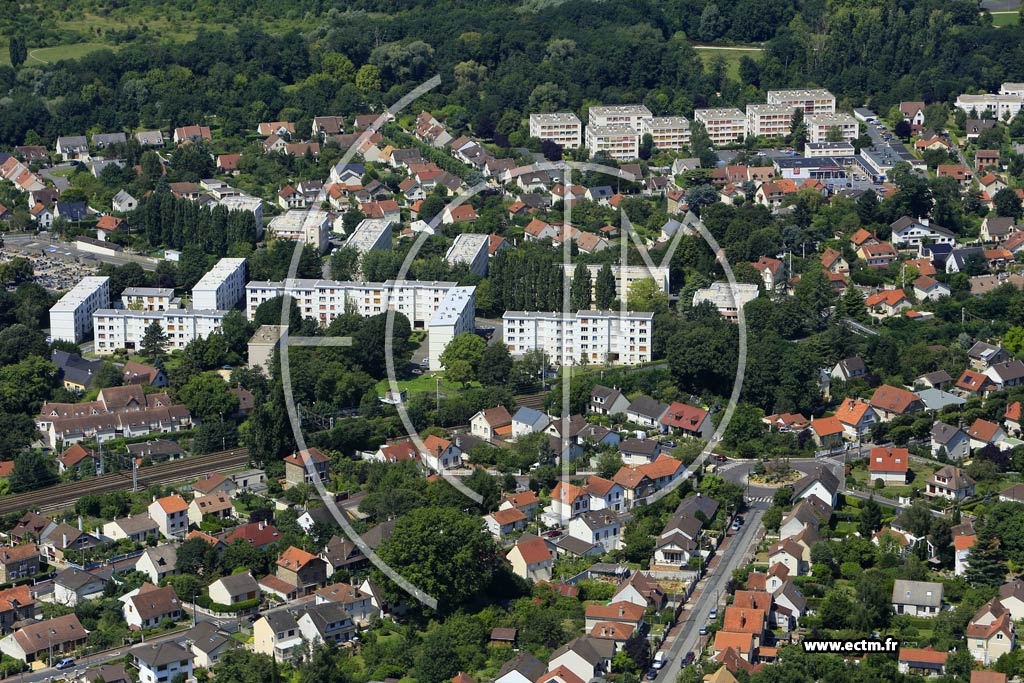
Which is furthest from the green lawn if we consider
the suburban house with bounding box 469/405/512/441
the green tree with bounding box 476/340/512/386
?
the suburban house with bounding box 469/405/512/441

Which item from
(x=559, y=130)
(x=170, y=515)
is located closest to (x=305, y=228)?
(x=559, y=130)

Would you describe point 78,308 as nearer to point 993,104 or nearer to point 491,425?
point 491,425

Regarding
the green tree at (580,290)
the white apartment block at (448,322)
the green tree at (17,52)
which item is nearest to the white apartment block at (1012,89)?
the green tree at (580,290)

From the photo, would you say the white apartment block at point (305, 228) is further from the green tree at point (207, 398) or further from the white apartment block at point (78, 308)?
the green tree at point (207, 398)

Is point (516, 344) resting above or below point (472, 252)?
below

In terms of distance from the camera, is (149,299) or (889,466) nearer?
(889,466)

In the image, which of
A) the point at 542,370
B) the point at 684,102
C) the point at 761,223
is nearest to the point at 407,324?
the point at 542,370

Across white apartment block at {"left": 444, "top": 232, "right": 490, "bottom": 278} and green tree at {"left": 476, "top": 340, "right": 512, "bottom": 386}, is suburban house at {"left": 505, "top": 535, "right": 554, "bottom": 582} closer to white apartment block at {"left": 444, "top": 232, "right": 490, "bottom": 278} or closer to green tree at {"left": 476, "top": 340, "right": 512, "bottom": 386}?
green tree at {"left": 476, "top": 340, "right": 512, "bottom": 386}
